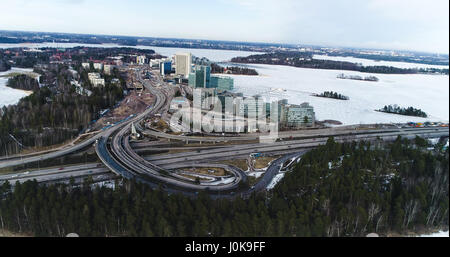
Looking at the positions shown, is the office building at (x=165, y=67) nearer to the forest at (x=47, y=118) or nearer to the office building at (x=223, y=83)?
the office building at (x=223, y=83)

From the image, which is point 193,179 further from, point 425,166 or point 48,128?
point 48,128

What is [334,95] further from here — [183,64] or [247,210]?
[247,210]

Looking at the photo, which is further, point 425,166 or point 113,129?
point 113,129

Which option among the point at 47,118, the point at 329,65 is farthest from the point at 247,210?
the point at 329,65

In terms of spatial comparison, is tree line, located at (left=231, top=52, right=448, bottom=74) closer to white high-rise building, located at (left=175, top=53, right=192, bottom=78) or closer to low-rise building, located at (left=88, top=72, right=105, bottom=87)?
white high-rise building, located at (left=175, top=53, right=192, bottom=78)

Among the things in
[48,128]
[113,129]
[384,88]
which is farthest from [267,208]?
[384,88]

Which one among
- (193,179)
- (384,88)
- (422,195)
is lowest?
(193,179)
